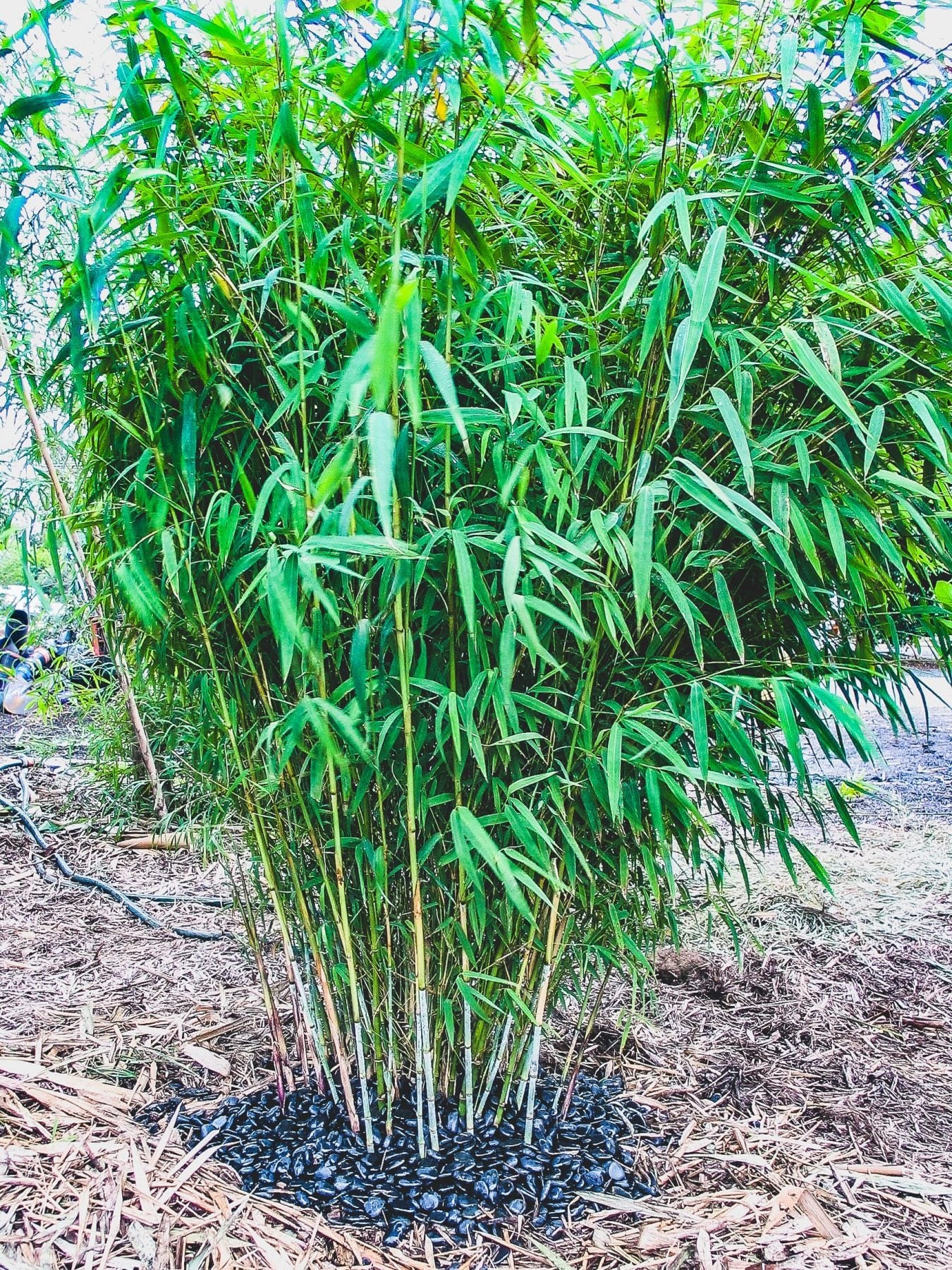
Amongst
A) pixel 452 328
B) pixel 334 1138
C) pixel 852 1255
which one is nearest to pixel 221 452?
pixel 452 328

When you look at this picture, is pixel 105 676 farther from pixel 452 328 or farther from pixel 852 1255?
pixel 852 1255

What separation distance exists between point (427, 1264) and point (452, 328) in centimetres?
133

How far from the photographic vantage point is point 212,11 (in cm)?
126

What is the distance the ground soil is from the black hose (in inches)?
1.4

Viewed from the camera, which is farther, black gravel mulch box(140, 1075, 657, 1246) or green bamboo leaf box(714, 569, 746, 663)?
black gravel mulch box(140, 1075, 657, 1246)

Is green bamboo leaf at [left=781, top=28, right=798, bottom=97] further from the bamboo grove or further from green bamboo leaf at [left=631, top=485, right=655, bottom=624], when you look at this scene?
green bamboo leaf at [left=631, top=485, right=655, bottom=624]

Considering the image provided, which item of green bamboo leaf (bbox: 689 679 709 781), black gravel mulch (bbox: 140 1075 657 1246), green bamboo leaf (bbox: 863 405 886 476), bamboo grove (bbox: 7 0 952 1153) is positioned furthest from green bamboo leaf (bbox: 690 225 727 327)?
black gravel mulch (bbox: 140 1075 657 1246)

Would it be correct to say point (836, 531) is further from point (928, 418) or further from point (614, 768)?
point (614, 768)

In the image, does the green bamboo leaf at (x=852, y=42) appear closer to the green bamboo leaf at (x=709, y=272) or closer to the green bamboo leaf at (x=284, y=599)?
the green bamboo leaf at (x=709, y=272)

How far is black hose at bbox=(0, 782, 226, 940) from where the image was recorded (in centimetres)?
246

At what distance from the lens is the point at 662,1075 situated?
71.8 inches

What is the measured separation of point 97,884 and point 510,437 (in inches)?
89.4

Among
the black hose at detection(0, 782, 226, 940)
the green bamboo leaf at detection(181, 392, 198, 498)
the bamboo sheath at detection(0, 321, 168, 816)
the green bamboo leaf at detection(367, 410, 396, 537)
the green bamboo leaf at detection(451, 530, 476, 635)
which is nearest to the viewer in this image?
the green bamboo leaf at detection(367, 410, 396, 537)

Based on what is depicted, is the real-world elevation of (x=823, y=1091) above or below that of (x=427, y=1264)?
below
